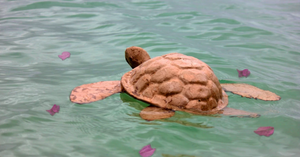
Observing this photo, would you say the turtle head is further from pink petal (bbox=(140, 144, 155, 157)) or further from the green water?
pink petal (bbox=(140, 144, 155, 157))

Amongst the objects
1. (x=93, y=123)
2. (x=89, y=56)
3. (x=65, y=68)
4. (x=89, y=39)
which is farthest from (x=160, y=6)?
(x=93, y=123)

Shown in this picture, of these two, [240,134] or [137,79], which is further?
[137,79]

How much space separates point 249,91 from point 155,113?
5.16 feet

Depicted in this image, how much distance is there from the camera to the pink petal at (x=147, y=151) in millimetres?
3090

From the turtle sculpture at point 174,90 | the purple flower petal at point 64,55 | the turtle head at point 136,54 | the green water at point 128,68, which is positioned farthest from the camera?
the purple flower petal at point 64,55

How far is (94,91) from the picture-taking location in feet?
14.1

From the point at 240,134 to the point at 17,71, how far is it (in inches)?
152

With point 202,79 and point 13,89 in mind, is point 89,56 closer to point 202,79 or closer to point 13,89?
point 13,89

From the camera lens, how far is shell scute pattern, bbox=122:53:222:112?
12.1 feet

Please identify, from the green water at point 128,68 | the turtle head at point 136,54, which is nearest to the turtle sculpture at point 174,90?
the green water at point 128,68

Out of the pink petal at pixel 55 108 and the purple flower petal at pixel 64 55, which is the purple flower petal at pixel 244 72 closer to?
the pink petal at pixel 55 108

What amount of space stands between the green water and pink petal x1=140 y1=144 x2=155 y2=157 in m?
0.07

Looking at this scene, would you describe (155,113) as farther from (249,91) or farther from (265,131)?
(249,91)

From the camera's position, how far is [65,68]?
18.0 feet
